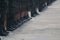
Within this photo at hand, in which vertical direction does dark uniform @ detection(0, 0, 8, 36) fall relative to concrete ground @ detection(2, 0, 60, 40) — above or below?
above

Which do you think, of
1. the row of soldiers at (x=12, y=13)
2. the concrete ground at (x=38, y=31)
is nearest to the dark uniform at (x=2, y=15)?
the row of soldiers at (x=12, y=13)

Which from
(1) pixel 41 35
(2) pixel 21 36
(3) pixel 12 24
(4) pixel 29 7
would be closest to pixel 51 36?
(1) pixel 41 35

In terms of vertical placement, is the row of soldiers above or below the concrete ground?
above

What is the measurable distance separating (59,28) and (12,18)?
179 cm

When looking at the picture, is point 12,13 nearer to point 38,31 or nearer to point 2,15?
point 2,15

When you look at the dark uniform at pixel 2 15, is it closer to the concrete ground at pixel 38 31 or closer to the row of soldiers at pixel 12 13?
the row of soldiers at pixel 12 13

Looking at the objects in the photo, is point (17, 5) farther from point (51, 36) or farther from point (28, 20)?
point (51, 36)

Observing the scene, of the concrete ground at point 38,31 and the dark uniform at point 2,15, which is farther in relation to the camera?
the concrete ground at point 38,31

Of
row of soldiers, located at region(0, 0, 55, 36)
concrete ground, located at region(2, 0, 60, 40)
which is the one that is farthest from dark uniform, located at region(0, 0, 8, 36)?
concrete ground, located at region(2, 0, 60, 40)

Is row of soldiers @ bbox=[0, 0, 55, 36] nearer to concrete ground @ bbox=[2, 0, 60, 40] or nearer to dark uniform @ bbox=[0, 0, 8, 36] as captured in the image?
dark uniform @ bbox=[0, 0, 8, 36]

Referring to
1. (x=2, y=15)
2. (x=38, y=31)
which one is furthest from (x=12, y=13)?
(x=38, y=31)

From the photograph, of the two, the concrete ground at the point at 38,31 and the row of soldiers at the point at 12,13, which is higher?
the row of soldiers at the point at 12,13

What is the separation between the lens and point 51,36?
734 centimetres

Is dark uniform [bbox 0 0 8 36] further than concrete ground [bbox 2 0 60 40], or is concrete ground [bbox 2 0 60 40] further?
concrete ground [bbox 2 0 60 40]
